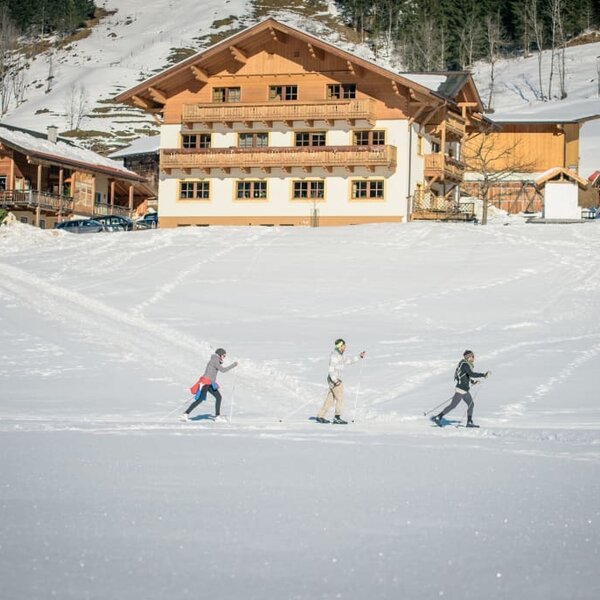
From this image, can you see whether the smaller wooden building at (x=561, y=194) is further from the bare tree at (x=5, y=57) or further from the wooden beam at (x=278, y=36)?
the bare tree at (x=5, y=57)

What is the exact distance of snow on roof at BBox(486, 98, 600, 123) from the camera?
68.9 meters

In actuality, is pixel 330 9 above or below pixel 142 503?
above

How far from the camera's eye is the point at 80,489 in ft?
29.2

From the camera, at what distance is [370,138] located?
164 feet

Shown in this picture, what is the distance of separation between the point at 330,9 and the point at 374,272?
136 meters

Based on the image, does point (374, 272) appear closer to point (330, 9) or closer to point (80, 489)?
point (80, 489)

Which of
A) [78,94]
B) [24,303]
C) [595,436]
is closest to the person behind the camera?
[595,436]

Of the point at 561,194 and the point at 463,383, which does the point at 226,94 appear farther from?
the point at 463,383

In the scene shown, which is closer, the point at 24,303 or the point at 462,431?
the point at 462,431

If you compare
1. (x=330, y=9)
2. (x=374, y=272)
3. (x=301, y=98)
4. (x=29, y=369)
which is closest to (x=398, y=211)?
(x=301, y=98)

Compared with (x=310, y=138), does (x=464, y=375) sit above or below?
below

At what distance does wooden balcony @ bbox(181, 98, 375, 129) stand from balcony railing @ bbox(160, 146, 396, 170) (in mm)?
1566

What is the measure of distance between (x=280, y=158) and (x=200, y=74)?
6.58 meters

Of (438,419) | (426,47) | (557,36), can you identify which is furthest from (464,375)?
(557,36)
